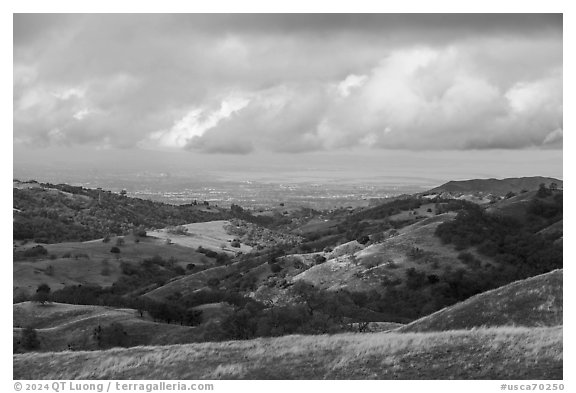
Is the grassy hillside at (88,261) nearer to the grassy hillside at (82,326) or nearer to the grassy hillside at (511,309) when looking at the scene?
the grassy hillside at (82,326)

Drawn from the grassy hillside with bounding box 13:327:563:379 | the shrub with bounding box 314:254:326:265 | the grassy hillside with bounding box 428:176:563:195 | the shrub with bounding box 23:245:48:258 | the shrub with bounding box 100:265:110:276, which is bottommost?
the shrub with bounding box 100:265:110:276

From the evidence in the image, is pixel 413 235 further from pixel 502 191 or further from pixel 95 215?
pixel 502 191

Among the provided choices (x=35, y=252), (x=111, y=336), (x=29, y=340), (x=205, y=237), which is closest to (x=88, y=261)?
(x=35, y=252)

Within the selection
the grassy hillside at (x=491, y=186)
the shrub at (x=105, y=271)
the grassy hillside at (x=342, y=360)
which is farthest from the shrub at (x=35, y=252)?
the grassy hillside at (x=491, y=186)

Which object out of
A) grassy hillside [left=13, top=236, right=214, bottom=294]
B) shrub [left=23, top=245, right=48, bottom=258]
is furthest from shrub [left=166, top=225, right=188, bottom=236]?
shrub [left=23, top=245, right=48, bottom=258]

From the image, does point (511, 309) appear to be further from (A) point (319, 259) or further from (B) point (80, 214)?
(B) point (80, 214)

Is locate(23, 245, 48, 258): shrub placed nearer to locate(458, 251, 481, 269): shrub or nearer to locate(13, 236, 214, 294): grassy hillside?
locate(13, 236, 214, 294): grassy hillside

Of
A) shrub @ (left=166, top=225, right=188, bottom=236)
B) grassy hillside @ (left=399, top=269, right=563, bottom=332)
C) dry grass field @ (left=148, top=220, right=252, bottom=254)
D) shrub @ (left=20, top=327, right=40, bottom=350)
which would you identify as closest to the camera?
grassy hillside @ (left=399, top=269, right=563, bottom=332)
